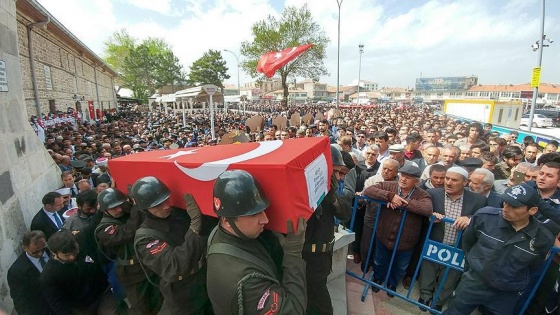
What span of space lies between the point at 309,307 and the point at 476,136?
6.01 metres

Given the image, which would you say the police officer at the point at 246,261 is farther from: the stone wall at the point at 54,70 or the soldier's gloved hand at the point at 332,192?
the stone wall at the point at 54,70

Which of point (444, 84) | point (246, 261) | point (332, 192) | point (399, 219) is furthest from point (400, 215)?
point (444, 84)

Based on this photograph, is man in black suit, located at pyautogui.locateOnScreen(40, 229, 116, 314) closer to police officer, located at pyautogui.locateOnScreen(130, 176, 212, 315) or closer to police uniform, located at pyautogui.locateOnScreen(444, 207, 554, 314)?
police officer, located at pyautogui.locateOnScreen(130, 176, 212, 315)

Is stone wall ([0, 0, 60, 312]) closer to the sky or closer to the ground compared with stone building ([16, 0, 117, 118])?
closer to the ground

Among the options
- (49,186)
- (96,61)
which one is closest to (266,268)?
(49,186)

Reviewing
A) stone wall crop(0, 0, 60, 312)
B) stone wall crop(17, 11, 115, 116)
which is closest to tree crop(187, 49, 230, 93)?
stone wall crop(17, 11, 115, 116)

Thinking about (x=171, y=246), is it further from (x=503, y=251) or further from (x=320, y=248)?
(x=503, y=251)

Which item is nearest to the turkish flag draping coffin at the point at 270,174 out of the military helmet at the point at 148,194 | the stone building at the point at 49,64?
the military helmet at the point at 148,194

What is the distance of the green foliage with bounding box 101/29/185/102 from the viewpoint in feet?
141

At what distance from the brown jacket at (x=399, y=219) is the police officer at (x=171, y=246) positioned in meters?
1.78

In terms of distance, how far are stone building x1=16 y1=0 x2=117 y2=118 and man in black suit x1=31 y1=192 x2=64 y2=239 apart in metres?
8.06

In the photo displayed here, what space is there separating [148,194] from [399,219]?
2255 mm

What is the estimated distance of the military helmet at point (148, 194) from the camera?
69.3 inches

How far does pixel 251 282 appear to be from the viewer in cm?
130
